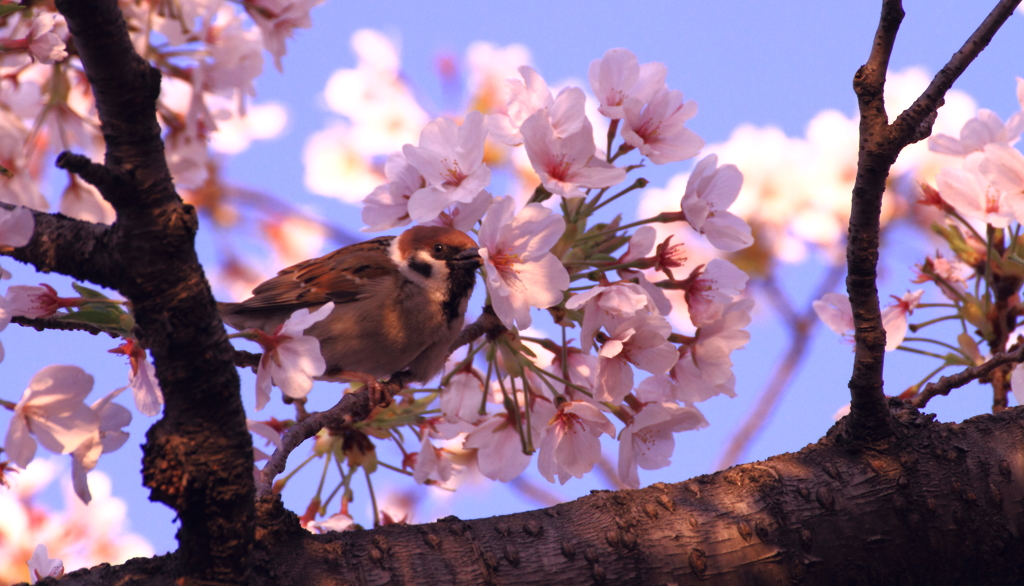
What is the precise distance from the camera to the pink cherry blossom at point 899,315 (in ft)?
8.91

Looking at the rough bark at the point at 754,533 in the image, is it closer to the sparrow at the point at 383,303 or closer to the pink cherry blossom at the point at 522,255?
the pink cherry blossom at the point at 522,255

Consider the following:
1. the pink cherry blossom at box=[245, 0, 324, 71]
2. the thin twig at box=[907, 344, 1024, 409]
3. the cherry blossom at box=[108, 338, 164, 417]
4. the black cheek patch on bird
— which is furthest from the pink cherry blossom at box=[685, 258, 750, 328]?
Answer: the pink cherry blossom at box=[245, 0, 324, 71]

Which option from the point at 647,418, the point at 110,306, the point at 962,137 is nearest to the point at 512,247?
the point at 647,418

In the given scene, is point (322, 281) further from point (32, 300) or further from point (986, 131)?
point (986, 131)

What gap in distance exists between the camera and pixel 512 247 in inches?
83.6

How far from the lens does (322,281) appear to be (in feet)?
11.6

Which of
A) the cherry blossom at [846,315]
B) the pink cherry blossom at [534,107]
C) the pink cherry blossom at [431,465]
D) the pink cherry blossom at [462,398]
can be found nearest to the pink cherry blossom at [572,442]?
the pink cherry blossom at [462,398]

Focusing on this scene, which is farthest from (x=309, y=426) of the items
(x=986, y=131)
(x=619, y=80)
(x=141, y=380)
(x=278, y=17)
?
(x=986, y=131)

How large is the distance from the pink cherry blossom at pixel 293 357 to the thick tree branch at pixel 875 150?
1.23m

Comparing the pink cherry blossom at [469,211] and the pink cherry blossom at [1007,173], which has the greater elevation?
the pink cherry blossom at [469,211]

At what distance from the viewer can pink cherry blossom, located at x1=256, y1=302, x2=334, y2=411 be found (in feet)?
6.49

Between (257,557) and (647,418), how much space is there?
3.60 ft

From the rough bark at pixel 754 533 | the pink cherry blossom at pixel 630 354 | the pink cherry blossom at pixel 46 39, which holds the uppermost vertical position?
the pink cherry blossom at pixel 46 39

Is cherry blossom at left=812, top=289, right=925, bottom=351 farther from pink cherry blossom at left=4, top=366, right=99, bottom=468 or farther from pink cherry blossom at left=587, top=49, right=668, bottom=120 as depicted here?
pink cherry blossom at left=4, top=366, right=99, bottom=468
